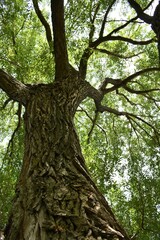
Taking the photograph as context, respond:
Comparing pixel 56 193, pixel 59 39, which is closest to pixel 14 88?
pixel 59 39

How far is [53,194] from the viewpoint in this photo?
2.12m

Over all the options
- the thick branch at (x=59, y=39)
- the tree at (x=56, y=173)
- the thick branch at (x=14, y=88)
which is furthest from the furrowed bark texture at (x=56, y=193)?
the thick branch at (x=59, y=39)

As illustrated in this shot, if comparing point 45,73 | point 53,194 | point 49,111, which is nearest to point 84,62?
point 45,73

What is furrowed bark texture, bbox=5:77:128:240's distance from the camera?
5.68 feet

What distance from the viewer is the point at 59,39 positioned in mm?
4781

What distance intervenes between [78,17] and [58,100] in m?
1.97

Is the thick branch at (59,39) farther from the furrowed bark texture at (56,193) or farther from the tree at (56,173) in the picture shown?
the furrowed bark texture at (56,193)

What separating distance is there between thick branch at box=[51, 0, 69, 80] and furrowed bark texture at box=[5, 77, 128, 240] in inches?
60.1

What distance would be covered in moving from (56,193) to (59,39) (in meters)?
3.24

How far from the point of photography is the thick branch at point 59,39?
4.59m

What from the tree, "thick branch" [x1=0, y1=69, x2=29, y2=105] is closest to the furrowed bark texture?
the tree

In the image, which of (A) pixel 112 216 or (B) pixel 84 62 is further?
(B) pixel 84 62

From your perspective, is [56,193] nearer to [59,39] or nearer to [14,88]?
[14,88]

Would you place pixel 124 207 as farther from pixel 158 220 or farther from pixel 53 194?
pixel 53 194
